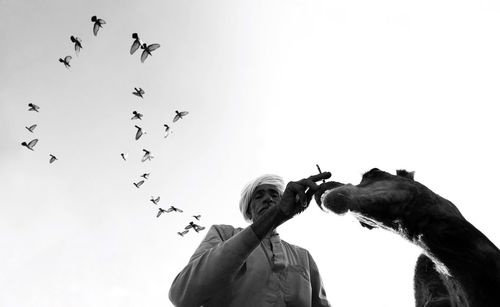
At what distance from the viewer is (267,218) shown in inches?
155

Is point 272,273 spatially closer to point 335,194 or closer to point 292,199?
point 292,199

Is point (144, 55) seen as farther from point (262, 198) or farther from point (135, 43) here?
point (262, 198)

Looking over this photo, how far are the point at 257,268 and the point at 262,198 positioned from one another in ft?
3.14

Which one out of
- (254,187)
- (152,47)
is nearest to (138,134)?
(152,47)

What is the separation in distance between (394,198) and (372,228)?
0.33 m

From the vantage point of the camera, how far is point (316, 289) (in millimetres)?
4922

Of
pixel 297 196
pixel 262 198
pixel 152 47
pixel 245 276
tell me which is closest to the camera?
pixel 297 196

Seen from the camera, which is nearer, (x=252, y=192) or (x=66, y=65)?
(x=252, y=192)

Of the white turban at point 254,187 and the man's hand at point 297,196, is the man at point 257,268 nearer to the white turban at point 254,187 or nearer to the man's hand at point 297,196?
the man's hand at point 297,196

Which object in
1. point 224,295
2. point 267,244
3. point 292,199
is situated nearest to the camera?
point 292,199

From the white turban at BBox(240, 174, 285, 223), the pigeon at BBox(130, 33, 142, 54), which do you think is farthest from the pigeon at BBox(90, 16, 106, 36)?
the white turban at BBox(240, 174, 285, 223)

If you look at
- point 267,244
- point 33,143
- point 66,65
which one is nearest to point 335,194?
point 267,244

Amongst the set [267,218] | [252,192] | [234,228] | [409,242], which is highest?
[252,192]

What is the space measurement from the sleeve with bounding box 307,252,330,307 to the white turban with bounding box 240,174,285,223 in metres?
0.87
